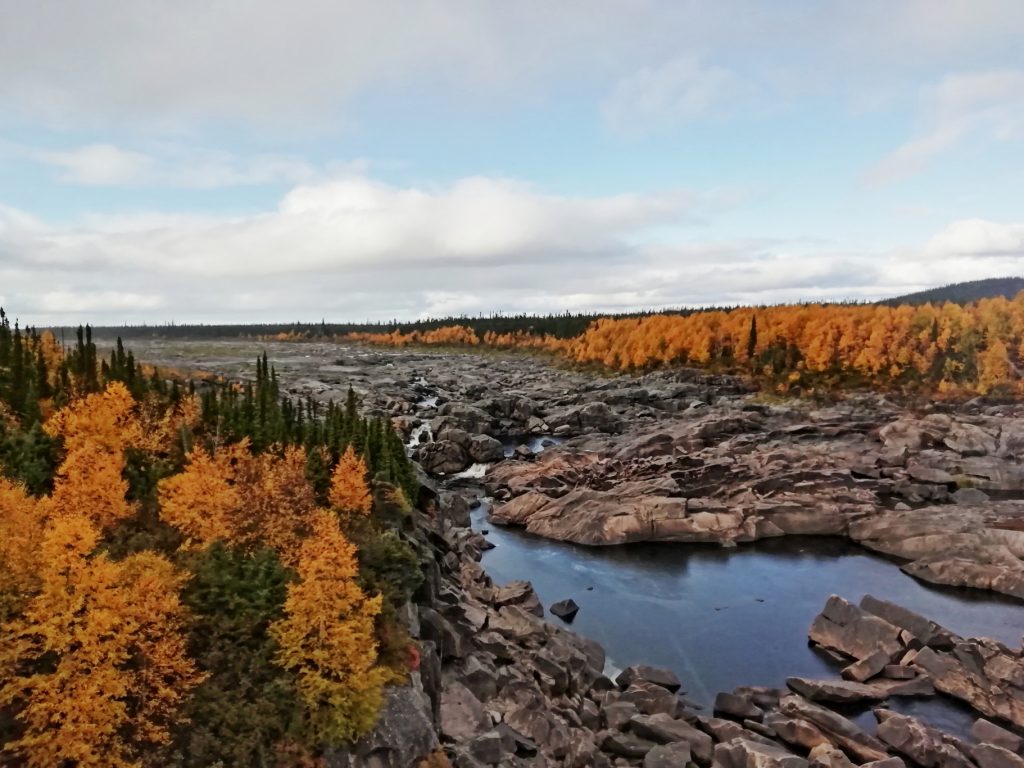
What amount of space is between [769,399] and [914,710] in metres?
100

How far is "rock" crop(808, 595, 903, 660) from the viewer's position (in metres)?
50.7

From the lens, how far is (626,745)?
128 feet

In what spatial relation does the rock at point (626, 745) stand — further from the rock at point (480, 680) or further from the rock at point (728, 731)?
the rock at point (480, 680)

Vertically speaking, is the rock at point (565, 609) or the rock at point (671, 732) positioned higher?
the rock at point (671, 732)

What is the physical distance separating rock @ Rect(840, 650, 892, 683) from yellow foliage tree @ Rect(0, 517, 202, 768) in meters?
42.9

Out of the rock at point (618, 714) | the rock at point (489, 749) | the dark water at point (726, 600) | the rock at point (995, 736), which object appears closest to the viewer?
the rock at point (489, 749)

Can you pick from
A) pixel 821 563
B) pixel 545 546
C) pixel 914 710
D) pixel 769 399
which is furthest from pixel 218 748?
pixel 769 399

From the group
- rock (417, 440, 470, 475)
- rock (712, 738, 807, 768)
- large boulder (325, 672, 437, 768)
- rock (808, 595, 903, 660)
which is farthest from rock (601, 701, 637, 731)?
rock (417, 440, 470, 475)

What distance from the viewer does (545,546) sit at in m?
77.6

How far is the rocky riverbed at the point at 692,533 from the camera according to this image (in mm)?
38375

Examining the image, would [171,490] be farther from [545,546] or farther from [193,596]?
[545,546]

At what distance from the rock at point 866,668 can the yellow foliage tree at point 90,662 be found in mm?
42904

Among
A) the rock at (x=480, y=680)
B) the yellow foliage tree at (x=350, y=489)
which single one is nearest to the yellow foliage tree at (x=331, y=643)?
the rock at (x=480, y=680)

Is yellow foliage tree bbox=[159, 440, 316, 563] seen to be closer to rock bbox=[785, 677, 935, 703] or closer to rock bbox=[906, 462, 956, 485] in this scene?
rock bbox=[785, 677, 935, 703]
